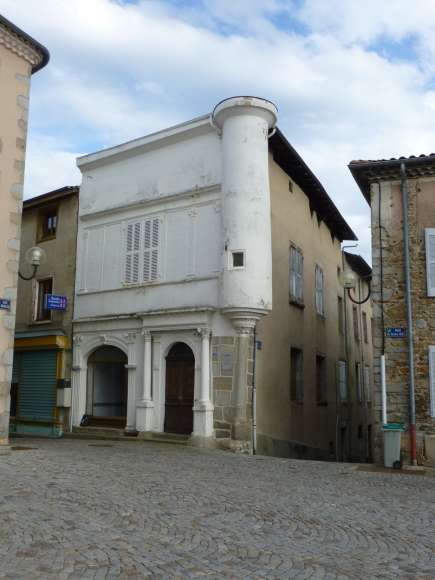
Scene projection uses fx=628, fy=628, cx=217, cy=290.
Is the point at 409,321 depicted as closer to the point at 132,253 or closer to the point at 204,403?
the point at 204,403

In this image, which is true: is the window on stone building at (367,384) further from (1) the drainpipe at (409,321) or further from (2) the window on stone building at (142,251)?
(1) the drainpipe at (409,321)

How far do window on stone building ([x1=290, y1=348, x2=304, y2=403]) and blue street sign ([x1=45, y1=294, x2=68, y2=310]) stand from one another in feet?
20.8

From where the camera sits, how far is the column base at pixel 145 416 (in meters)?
14.9

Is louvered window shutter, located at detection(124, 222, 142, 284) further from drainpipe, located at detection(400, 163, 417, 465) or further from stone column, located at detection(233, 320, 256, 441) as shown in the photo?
drainpipe, located at detection(400, 163, 417, 465)

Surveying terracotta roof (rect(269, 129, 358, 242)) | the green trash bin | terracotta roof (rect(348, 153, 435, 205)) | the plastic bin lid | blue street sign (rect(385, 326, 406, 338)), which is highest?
terracotta roof (rect(269, 129, 358, 242))

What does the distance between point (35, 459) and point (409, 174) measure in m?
8.99

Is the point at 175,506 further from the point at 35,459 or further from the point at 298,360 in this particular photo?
the point at 298,360

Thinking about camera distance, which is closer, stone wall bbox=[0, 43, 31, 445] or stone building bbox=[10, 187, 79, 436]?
stone wall bbox=[0, 43, 31, 445]

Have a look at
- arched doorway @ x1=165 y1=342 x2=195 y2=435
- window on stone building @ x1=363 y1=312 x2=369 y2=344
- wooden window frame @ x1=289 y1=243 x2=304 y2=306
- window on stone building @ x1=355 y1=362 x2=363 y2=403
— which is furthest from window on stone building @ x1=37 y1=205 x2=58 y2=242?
window on stone building @ x1=363 y1=312 x2=369 y2=344

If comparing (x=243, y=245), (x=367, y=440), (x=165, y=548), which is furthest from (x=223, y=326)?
(x=367, y=440)

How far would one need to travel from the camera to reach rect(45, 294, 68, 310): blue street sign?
16766 mm

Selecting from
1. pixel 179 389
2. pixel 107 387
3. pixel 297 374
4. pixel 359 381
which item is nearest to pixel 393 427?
pixel 179 389

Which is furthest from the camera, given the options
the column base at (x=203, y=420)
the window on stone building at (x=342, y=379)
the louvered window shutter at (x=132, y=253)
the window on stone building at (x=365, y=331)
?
the window on stone building at (x=365, y=331)

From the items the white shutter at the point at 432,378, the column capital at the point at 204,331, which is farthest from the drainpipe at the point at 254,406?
the white shutter at the point at 432,378
